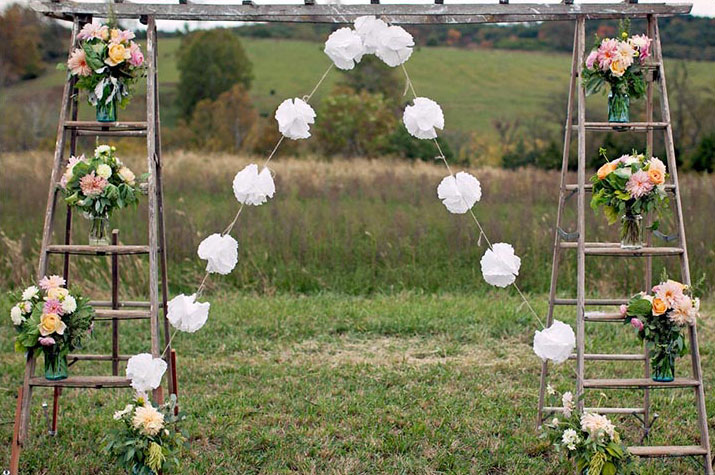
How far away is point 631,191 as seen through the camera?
3814mm

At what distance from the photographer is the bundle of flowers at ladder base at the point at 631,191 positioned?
380 cm

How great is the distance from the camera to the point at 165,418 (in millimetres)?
3725

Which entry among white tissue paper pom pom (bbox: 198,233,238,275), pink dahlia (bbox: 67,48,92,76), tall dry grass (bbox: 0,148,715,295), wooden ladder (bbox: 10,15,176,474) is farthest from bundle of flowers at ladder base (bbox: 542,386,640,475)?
tall dry grass (bbox: 0,148,715,295)

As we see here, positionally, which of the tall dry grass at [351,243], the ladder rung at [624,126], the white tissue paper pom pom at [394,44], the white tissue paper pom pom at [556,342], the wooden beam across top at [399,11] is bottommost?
the white tissue paper pom pom at [556,342]

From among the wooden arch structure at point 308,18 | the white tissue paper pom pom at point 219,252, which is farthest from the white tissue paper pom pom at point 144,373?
the white tissue paper pom pom at point 219,252

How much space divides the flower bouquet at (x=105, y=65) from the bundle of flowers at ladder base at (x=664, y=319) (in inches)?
102

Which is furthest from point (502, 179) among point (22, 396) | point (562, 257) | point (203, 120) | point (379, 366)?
point (203, 120)

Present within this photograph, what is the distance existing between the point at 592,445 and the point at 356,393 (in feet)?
6.46

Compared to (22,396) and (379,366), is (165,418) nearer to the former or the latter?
(22,396)

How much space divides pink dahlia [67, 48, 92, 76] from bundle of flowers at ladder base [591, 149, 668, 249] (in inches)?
96.4

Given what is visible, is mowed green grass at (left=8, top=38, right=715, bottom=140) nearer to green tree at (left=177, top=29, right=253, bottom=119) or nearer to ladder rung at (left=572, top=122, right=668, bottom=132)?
green tree at (left=177, top=29, right=253, bottom=119)

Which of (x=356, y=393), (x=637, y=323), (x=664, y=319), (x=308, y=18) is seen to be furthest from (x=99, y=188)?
(x=664, y=319)

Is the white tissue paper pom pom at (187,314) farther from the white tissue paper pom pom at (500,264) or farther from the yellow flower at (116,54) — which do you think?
the white tissue paper pom pom at (500,264)

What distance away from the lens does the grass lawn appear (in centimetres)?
429
